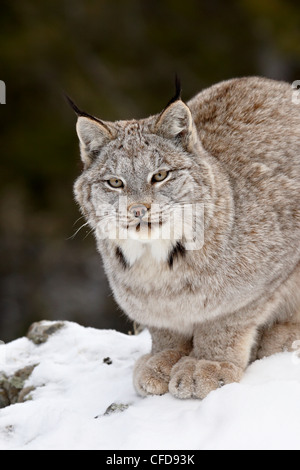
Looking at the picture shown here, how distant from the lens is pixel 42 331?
5.80 meters

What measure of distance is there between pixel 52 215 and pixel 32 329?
841 cm

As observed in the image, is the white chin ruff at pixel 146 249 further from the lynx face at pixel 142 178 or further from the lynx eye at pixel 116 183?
the lynx eye at pixel 116 183

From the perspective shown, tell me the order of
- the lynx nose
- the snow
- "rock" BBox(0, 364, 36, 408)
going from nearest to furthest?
the snow → the lynx nose → "rock" BBox(0, 364, 36, 408)

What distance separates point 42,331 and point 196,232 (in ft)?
6.99

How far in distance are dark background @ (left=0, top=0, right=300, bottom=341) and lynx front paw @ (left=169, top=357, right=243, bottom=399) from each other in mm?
8352

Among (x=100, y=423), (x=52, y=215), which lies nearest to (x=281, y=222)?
(x=100, y=423)

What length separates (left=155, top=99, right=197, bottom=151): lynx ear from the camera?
4254mm

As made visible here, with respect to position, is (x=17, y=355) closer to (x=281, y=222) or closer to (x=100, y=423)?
(x=100, y=423)

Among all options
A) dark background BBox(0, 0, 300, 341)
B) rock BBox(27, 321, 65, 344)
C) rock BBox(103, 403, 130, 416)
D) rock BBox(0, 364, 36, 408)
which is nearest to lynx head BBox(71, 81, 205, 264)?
rock BBox(103, 403, 130, 416)

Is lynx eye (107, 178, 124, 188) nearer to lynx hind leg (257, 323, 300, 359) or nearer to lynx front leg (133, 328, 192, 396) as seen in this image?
lynx front leg (133, 328, 192, 396)

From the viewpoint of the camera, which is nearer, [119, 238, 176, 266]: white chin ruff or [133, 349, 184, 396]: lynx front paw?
[119, 238, 176, 266]: white chin ruff

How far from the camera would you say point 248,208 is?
447 cm

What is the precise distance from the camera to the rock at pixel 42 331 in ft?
18.7
